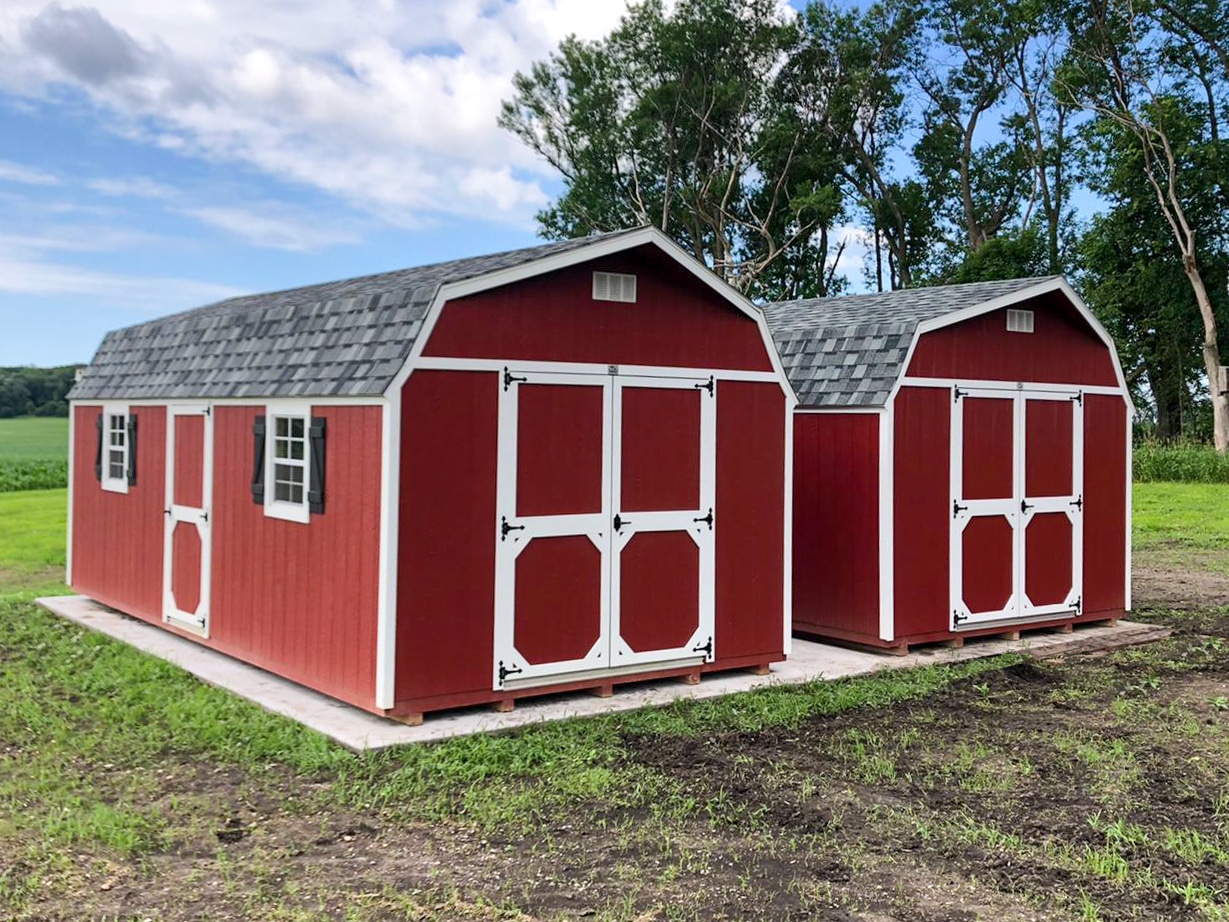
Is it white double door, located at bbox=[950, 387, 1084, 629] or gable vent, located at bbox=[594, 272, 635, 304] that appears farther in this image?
white double door, located at bbox=[950, 387, 1084, 629]

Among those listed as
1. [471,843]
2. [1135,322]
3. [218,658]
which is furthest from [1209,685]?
[1135,322]

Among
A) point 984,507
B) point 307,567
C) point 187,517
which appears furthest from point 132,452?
point 984,507

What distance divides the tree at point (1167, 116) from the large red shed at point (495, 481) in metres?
22.4

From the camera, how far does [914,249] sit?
3550cm

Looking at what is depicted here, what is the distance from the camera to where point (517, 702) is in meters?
7.40

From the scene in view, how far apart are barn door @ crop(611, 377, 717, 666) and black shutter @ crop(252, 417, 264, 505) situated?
237 cm

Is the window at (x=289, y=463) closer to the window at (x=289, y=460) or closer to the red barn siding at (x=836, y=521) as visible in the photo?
the window at (x=289, y=460)

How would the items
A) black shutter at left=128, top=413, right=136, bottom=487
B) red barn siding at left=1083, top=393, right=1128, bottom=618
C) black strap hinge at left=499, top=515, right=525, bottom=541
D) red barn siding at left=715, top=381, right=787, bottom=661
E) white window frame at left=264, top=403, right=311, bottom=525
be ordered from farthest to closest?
1. red barn siding at left=1083, top=393, right=1128, bottom=618
2. black shutter at left=128, top=413, right=136, bottom=487
3. red barn siding at left=715, top=381, right=787, bottom=661
4. white window frame at left=264, top=403, right=311, bottom=525
5. black strap hinge at left=499, top=515, right=525, bottom=541

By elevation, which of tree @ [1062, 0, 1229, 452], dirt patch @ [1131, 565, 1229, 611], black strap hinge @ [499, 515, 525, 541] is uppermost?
tree @ [1062, 0, 1229, 452]

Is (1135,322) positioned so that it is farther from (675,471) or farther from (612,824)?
(612,824)

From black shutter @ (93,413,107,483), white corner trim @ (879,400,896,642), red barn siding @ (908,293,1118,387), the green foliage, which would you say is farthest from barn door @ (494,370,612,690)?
the green foliage

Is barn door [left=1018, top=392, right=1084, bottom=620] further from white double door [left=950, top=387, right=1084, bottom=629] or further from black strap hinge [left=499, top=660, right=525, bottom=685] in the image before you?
black strap hinge [left=499, top=660, right=525, bottom=685]

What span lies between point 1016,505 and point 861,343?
187 cm

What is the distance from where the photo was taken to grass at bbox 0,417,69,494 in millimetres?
24312
